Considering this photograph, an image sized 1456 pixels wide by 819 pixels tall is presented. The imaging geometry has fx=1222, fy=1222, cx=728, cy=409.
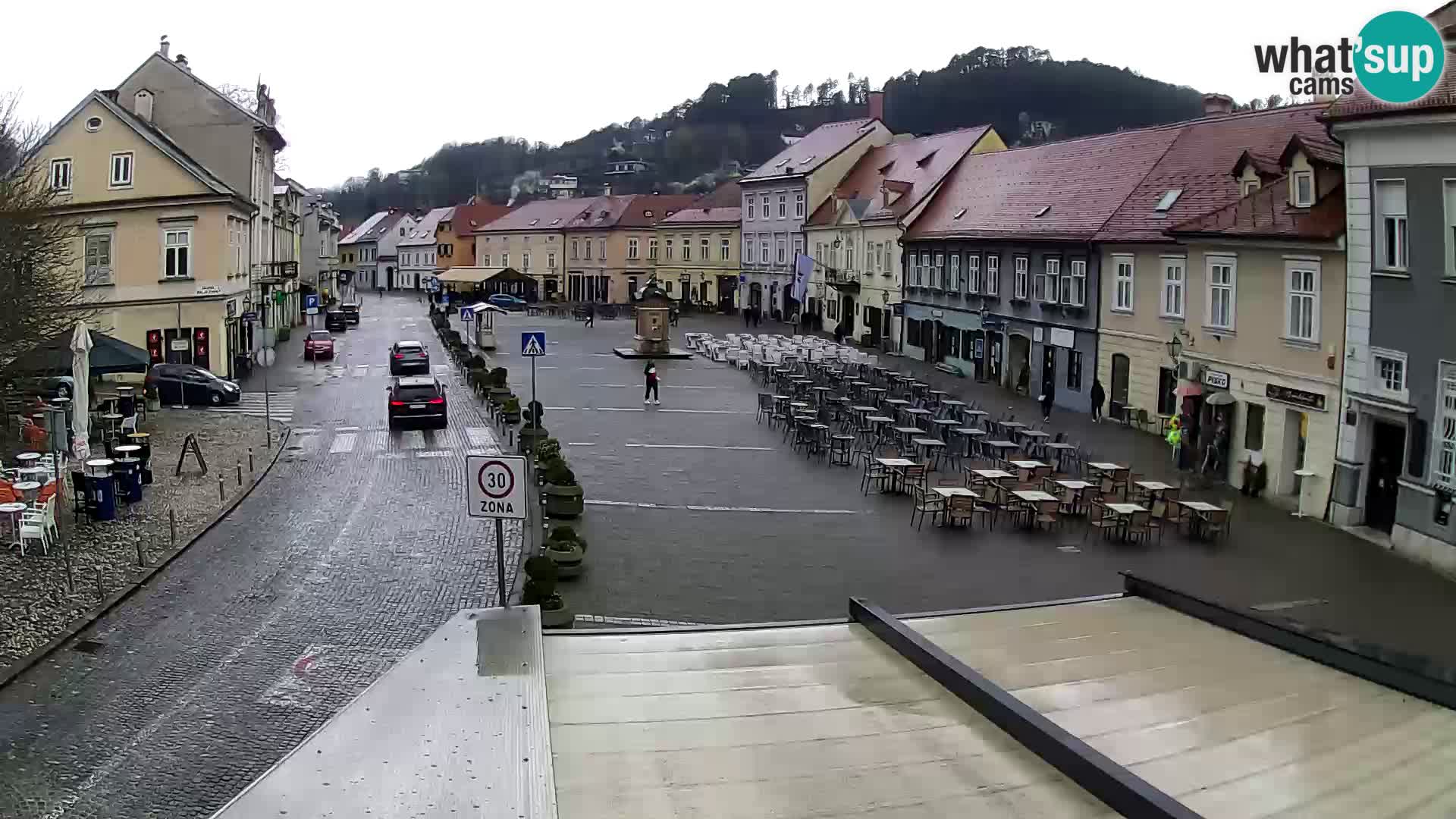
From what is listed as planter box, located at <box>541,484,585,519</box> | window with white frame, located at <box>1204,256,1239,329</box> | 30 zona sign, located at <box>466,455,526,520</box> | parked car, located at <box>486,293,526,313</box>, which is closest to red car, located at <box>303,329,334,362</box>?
planter box, located at <box>541,484,585,519</box>

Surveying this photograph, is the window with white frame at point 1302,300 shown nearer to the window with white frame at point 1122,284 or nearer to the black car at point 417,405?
the window with white frame at point 1122,284

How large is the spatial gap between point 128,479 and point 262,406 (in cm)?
1529

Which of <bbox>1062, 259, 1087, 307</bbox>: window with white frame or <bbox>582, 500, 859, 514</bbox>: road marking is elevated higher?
<bbox>1062, 259, 1087, 307</bbox>: window with white frame

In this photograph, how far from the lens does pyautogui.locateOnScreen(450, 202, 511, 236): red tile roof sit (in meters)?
122

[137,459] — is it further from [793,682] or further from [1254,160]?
[1254,160]

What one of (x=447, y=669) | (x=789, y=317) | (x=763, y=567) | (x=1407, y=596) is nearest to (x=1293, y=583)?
(x=1407, y=596)

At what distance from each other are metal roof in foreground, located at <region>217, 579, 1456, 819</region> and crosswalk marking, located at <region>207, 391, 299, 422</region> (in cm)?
2834

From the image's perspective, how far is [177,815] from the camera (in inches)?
398

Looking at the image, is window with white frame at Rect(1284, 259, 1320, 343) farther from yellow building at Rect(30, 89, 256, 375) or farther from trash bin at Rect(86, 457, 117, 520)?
yellow building at Rect(30, 89, 256, 375)

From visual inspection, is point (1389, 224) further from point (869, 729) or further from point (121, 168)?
point (121, 168)

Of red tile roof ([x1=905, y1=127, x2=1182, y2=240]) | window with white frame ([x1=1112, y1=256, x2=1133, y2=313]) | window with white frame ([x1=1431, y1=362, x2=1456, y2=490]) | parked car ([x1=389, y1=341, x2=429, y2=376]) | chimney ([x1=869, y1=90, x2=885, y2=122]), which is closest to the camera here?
window with white frame ([x1=1431, y1=362, x2=1456, y2=490])

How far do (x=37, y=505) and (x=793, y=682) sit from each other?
15899mm

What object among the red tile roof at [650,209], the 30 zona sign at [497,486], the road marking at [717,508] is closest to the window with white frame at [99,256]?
the road marking at [717,508]

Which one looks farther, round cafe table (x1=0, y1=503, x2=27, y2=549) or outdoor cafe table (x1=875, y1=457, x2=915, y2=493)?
outdoor cafe table (x1=875, y1=457, x2=915, y2=493)
